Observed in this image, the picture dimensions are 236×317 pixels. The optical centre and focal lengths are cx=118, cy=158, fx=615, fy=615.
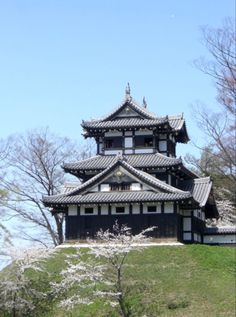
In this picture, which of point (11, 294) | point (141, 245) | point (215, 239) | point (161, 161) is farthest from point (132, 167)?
point (11, 294)

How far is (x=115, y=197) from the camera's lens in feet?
127

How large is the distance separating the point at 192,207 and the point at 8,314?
14.6 m

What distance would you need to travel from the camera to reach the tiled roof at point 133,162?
4091cm

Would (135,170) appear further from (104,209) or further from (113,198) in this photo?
(104,209)

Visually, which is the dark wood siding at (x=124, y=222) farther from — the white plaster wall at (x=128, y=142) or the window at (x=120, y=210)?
the white plaster wall at (x=128, y=142)

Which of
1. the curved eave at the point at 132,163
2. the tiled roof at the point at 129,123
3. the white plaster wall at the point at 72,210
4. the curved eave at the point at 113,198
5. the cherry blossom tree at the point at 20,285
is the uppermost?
the tiled roof at the point at 129,123

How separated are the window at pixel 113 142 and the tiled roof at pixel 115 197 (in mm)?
5508

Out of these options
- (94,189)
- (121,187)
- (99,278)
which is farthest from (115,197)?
(99,278)

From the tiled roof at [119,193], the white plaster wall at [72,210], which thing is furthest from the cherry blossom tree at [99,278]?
the white plaster wall at [72,210]

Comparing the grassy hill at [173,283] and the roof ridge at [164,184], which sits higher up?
the roof ridge at [164,184]

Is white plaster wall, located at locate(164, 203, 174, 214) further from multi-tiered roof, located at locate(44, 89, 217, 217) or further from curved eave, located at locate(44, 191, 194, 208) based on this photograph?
curved eave, located at locate(44, 191, 194, 208)

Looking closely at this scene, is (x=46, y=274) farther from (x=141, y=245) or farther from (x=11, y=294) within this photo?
(x=141, y=245)

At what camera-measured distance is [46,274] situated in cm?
3394

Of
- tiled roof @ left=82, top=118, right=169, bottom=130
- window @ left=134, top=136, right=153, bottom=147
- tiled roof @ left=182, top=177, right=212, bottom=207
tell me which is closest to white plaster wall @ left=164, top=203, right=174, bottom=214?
tiled roof @ left=182, top=177, right=212, bottom=207
